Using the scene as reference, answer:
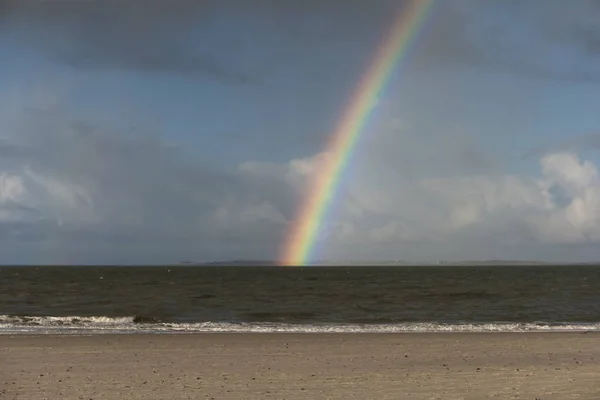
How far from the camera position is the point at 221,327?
3042 centimetres

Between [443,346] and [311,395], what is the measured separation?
32.1 feet

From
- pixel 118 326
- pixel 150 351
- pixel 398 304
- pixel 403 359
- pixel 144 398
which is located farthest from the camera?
pixel 398 304

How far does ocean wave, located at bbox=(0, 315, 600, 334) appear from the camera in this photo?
2784 centimetres

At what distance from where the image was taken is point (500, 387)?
13148mm

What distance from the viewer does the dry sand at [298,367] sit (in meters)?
12.7

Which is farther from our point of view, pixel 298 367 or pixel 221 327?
pixel 221 327

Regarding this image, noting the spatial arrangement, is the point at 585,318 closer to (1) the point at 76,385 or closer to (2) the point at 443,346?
(2) the point at 443,346

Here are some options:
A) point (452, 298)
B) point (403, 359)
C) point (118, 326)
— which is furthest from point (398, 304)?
point (403, 359)

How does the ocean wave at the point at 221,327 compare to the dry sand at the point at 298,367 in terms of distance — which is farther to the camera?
the ocean wave at the point at 221,327

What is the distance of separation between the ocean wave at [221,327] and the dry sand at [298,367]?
163 inches

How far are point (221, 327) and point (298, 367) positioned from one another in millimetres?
15051

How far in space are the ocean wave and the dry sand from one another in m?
4.13

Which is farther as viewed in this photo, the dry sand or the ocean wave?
the ocean wave

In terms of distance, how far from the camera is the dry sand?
12.7m
